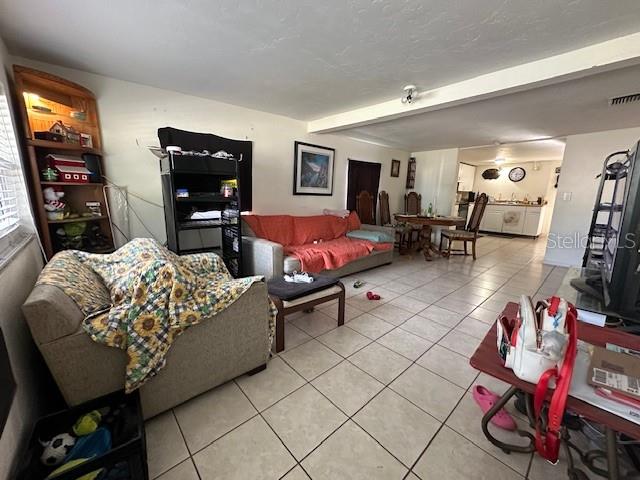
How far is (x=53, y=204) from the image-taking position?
199cm

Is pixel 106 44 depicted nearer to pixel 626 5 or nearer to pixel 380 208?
pixel 626 5

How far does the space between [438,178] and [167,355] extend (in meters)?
5.87

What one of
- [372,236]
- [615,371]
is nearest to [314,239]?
[372,236]

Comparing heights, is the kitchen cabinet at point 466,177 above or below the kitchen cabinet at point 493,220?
above

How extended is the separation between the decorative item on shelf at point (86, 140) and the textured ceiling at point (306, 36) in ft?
1.87

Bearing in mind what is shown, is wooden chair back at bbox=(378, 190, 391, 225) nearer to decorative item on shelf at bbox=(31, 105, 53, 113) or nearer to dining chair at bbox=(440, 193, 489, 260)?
dining chair at bbox=(440, 193, 489, 260)

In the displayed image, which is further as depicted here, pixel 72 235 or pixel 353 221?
pixel 353 221

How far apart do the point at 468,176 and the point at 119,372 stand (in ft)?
29.0

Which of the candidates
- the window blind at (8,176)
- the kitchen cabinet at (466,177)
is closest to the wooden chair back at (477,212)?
the kitchen cabinet at (466,177)

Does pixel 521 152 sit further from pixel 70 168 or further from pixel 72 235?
pixel 72 235

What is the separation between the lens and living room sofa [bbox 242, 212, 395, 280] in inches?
106

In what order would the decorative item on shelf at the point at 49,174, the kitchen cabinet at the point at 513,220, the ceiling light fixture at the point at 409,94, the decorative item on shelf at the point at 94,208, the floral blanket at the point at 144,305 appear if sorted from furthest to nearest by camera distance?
1. the kitchen cabinet at the point at 513,220
2. the ceiling light fixture at the point at 409,94
3. the decorative item on shelf at the point at 94,208
4. the decorative item on shelf at the point at 49,174
5. the floral blanket at the point at 144,305

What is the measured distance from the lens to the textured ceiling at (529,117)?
2.28 meters

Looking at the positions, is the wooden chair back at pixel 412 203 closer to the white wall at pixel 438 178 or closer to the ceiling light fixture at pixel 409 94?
the white wall at pixel 438 178
